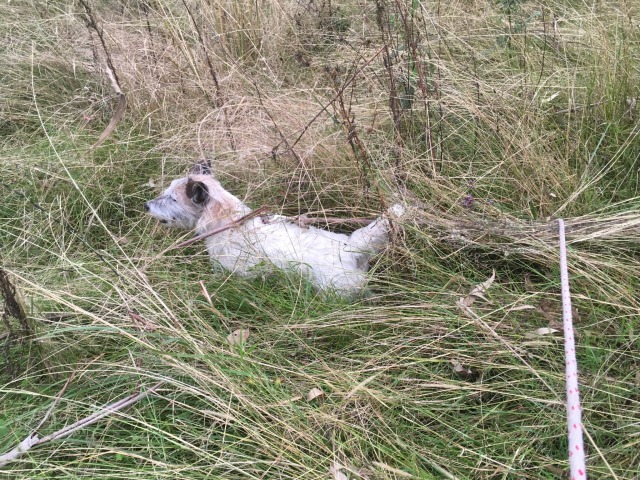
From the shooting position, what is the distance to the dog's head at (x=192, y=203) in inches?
116

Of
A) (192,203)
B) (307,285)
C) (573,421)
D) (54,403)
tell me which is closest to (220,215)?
(192,203)

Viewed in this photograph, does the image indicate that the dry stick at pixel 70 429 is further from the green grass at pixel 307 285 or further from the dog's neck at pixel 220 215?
the dog's neck at pixel 220 215

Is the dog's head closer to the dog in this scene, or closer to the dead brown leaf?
the dog

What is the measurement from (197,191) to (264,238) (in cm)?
44

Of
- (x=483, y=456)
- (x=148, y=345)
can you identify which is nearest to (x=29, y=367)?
(x=148, y=345)

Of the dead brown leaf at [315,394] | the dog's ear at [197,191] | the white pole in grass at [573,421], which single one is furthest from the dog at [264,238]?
the white pole in grass at [573,421]

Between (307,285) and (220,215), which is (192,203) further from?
(307,285)

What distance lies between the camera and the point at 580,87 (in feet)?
9.91

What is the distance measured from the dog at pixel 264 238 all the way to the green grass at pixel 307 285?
3.7 inches

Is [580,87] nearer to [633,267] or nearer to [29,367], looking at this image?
[633,267]

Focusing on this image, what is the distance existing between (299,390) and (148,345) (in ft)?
1.67

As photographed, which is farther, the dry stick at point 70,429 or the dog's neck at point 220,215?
the dog's neck at point 220,215

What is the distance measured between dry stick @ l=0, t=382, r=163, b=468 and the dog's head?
1.14 metres

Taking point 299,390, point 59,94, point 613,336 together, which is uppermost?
point 59,94
